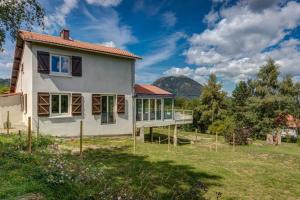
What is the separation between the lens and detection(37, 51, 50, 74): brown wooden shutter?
16406mm

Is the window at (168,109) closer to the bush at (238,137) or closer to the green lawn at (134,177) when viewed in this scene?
the bush at (238,137)

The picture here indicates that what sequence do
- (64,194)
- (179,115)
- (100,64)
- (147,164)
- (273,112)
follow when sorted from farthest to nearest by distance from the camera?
(273,112) < (179,115) < (100,64) < (147,164) < (64,194)

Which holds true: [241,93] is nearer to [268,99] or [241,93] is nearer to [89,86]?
[268,99]

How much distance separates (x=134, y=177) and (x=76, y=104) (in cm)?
1026

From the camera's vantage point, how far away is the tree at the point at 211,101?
39.3 m

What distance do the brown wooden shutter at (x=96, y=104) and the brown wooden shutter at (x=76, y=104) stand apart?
1.05 m

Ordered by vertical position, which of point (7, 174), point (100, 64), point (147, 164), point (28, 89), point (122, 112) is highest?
point (100, 64)

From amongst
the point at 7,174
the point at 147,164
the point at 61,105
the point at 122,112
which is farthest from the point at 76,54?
the point at 7,174

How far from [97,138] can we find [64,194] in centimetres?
1371

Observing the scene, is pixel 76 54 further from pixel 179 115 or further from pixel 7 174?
pixel 7 174

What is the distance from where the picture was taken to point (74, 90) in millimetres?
17953

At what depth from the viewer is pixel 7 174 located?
6.10 m

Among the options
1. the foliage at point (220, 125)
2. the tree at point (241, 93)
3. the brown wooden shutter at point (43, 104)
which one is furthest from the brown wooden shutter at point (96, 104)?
the tree at point (241, 93)

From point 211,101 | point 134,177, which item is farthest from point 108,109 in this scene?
point 211,101
